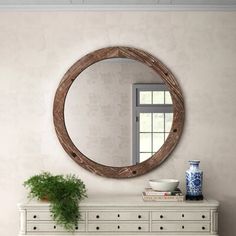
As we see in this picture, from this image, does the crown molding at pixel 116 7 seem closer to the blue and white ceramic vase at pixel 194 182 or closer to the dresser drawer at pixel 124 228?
the blue and white ceramic vase at pixel 194 182

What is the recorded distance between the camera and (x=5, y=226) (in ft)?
17.0

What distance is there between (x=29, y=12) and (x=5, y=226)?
179cm

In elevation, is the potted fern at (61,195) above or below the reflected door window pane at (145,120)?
below

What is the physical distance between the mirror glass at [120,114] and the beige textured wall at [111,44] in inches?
6.2

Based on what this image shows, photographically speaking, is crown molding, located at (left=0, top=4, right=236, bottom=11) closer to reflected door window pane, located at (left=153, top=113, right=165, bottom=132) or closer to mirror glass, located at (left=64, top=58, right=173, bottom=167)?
mirror glass, located at (left=64, top=58, right=173, bottom=167)

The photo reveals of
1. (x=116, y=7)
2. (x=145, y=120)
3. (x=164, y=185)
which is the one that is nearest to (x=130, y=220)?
(x=164, y=185)

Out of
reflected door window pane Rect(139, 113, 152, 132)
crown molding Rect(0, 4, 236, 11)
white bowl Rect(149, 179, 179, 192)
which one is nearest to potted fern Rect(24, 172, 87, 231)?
white bowl Rect(149, 179, 179, 192)

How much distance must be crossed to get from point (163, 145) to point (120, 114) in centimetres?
44

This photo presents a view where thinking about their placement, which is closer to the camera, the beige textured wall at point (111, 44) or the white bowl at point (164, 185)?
the white bowl at point (164, 185)

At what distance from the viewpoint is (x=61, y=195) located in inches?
187

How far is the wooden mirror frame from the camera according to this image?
515 cm

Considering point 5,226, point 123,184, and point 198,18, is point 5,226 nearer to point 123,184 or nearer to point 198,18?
point 123,184

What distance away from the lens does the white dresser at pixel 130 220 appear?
4.75 meters

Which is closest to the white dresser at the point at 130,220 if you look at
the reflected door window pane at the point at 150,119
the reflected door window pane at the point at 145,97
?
the reflected door window pane at the point at 150,119
